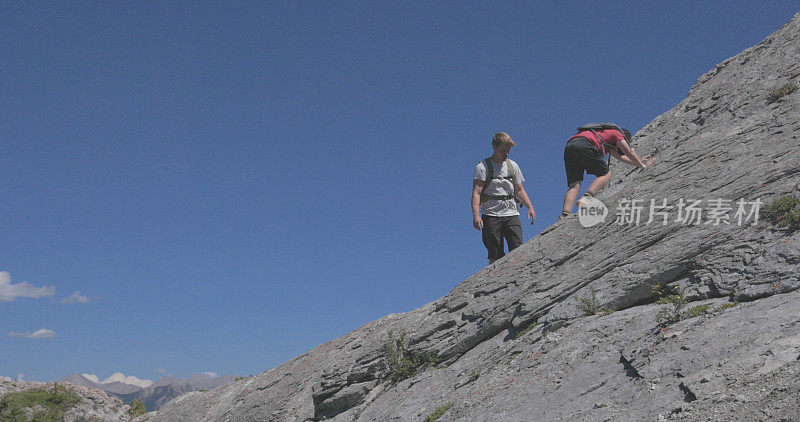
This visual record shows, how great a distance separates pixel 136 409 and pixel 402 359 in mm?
14549

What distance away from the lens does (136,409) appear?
21734 millimetres

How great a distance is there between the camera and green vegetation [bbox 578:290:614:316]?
31.8ft

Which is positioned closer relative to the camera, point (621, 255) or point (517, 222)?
point (621, 255)

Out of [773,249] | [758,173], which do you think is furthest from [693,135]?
[773,249]

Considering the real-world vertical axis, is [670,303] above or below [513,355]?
above

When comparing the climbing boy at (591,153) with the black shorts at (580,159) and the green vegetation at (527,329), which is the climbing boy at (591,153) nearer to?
the black shorts at (580,159)

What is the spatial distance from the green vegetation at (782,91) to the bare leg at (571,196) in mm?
4866

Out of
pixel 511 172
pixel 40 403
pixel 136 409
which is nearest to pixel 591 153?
pixel 511 172

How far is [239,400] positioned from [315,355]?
2.80m

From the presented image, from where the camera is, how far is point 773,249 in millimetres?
8398

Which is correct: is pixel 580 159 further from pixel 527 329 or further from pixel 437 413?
pixel 437 413

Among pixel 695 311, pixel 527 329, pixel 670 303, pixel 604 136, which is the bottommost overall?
pixel 695 311

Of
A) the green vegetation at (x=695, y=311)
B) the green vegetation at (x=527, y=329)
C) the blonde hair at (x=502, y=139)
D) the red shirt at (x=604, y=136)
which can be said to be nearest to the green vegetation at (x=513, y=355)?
the green vegetation at (x=527, y=329)

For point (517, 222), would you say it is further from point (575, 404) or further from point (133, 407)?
point (133, 407)
